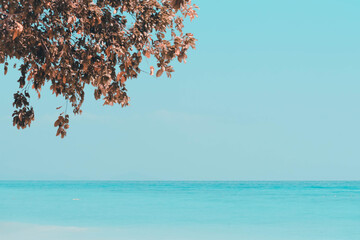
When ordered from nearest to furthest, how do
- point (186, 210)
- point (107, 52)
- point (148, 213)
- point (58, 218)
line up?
point (107, 52)
point (58, 218)
point (148, 213)
point (186, 210)

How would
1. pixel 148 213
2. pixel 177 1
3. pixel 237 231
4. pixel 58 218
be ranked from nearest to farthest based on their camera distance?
pixel 177 1, pixel 237 231, pixel 58 218, pixel 148 213

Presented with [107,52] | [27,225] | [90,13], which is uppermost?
[90,13]

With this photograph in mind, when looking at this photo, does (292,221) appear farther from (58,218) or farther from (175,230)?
(58,218)

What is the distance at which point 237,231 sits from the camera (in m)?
24.4

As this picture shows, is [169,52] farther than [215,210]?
No

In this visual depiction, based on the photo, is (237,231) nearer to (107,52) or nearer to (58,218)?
(58,218)

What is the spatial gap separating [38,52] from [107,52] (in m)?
0.88

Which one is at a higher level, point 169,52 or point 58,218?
point 169,52

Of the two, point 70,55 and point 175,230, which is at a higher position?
point 70,55

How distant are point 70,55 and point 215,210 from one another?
29.2m

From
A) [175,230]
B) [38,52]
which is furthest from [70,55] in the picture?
[175,230]

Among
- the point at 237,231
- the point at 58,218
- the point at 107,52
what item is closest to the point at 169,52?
the point at 107,52

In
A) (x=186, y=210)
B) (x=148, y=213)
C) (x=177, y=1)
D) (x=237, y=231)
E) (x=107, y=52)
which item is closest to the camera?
(x=177, y=1)

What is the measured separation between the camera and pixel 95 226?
84.0 ft
